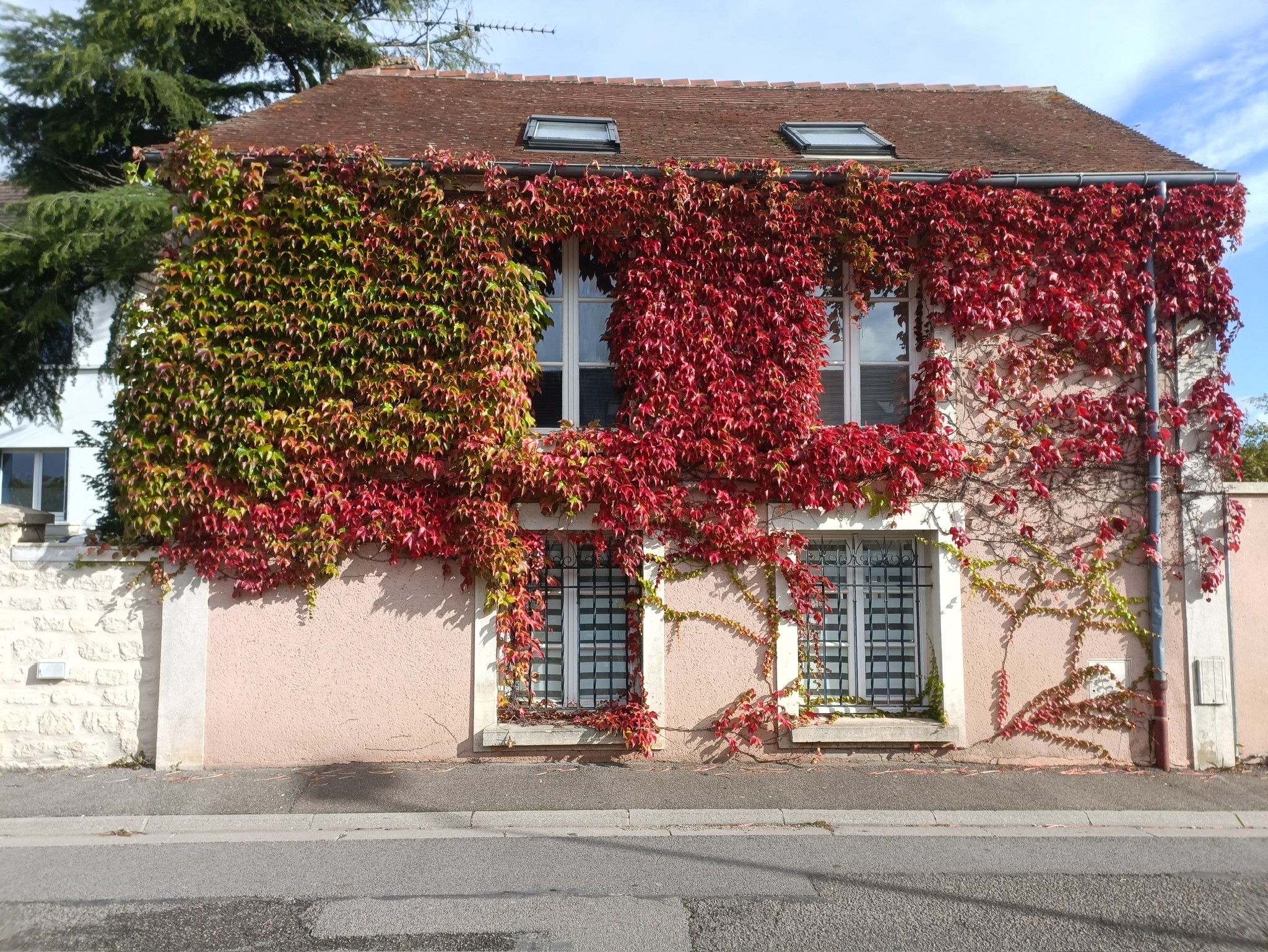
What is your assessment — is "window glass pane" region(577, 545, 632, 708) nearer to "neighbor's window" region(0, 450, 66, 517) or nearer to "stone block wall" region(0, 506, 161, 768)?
"stone block wall" region(0, 506, 161, 768)

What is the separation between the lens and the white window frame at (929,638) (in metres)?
6.94

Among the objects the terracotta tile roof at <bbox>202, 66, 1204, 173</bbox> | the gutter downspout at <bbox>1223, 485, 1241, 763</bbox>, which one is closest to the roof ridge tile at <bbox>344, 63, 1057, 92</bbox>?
the terracotta tile roof at <bbox>202, 66, 1204, 173</bbox>

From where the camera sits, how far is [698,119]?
9.05m

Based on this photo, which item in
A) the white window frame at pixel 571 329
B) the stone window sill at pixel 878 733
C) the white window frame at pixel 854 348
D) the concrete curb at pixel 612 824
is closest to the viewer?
the concrete curb at pixel 612 824

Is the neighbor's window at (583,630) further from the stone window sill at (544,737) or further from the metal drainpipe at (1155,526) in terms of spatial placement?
the metal drainpipe at (1155,526)

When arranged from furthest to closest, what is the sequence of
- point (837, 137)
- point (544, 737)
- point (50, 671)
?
point (837, 137) < point (544, 737) < point (50, 671)

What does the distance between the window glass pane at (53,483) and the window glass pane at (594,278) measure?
41.9ft

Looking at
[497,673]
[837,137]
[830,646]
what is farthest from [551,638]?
[837,137]

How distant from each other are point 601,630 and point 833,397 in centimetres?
287

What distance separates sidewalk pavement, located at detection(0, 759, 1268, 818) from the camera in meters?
6.01

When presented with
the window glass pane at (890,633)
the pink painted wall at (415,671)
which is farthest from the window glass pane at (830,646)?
the pink painted wall at (415,671)

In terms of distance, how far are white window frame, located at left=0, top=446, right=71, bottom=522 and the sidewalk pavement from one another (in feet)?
35.0

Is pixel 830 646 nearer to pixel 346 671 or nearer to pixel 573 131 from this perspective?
pixel 346 671

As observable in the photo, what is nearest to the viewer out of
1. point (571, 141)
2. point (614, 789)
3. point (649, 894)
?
point (649, 894)
